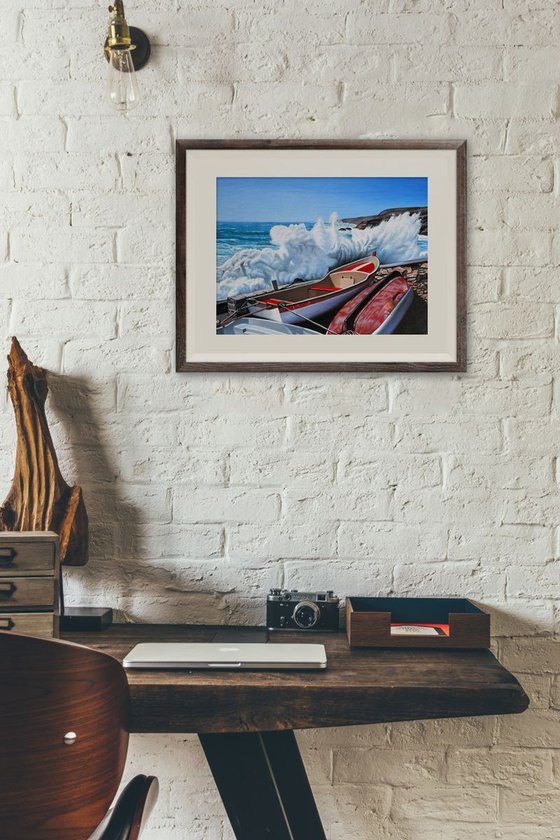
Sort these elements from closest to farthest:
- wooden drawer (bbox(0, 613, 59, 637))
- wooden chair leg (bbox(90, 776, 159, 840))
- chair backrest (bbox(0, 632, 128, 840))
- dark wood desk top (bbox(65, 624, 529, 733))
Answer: chair backrest (bbox(0, 632, 128, 840))
wooden chair leg (bbox(90, 776, 159, 840))
dark wood desk top (bbox(65, 624, 529, 733))
wooden drawer (bbox(0, 613, 59, 637))

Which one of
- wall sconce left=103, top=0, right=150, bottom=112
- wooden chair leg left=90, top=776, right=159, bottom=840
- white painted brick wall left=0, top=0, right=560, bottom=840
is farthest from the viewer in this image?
white painted brick wall left=0, top=0, right=560, bottom=840

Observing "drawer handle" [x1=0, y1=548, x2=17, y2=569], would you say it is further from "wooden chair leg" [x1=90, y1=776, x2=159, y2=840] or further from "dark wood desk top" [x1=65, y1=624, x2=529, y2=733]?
→ "wooden chair leg" [x1=90, y1=776, x2=159, y2=840]

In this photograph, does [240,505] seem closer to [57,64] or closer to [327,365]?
[327,365]

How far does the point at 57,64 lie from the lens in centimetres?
166

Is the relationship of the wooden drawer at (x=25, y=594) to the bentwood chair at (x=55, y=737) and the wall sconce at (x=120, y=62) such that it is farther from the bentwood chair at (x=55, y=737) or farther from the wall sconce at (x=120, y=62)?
the wall sconce at (x=120, y=62)

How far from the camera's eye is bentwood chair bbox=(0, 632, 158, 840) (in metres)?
0.86

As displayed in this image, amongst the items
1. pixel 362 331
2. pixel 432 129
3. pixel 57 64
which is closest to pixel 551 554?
pixel 362 331

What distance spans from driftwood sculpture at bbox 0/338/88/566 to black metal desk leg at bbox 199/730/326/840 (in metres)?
0.53

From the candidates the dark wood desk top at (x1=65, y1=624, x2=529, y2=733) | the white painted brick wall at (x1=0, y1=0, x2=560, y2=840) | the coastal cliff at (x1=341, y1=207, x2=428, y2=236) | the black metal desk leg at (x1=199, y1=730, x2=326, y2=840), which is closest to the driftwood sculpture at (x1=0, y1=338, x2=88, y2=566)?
the white painted brick wall at (x1=0, y1=0, x2=560, y2=840)

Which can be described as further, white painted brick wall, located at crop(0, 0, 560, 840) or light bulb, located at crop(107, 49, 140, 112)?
white painted brick wall, located at crop(0, 0, 560, 840)

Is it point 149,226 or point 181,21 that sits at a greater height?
point 181,21

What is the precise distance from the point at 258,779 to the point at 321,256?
110 centimetres

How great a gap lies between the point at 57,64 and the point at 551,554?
1628 millimetres

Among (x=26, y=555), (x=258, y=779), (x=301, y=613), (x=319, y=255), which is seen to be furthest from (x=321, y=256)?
(x=258, y=779)
